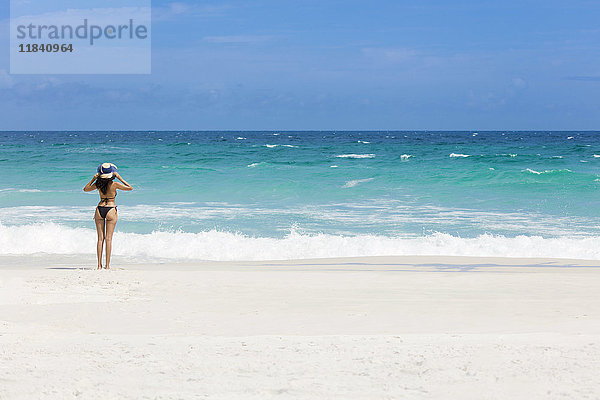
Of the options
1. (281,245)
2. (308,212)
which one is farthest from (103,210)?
(308,212)

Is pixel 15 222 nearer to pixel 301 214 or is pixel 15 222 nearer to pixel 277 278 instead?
pixel 301 214

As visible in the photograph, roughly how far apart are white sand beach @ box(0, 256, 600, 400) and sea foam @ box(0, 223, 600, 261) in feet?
8.44

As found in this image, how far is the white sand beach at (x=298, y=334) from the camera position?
4176 mm

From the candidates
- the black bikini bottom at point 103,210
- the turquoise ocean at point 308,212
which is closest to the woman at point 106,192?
the black bikini bottom at point 103,210

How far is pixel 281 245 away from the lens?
12453 mm

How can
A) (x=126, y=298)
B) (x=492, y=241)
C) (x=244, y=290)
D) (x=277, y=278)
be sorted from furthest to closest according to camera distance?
(x=492, y=241), (x=277, y=278), (x=244, y=290), (x=126, y=298)

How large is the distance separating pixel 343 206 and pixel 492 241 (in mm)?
6704

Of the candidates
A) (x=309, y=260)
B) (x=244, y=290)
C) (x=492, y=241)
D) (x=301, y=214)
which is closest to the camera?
(x=244, y=290)

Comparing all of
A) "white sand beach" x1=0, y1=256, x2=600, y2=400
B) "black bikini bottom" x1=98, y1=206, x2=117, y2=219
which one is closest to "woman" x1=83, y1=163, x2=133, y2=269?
"black bikini bottom" x1=98, y1=206, x2=117, y2=219

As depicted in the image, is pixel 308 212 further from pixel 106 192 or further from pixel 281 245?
pixel 106 192

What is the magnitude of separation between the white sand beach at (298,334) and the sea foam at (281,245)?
257 cm

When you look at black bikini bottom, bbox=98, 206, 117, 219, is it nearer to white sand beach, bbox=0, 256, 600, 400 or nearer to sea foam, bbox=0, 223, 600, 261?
white sand beach, bbox=0, 256, 600, 400

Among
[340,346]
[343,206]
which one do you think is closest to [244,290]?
[340,346]

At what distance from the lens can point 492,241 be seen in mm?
12711
